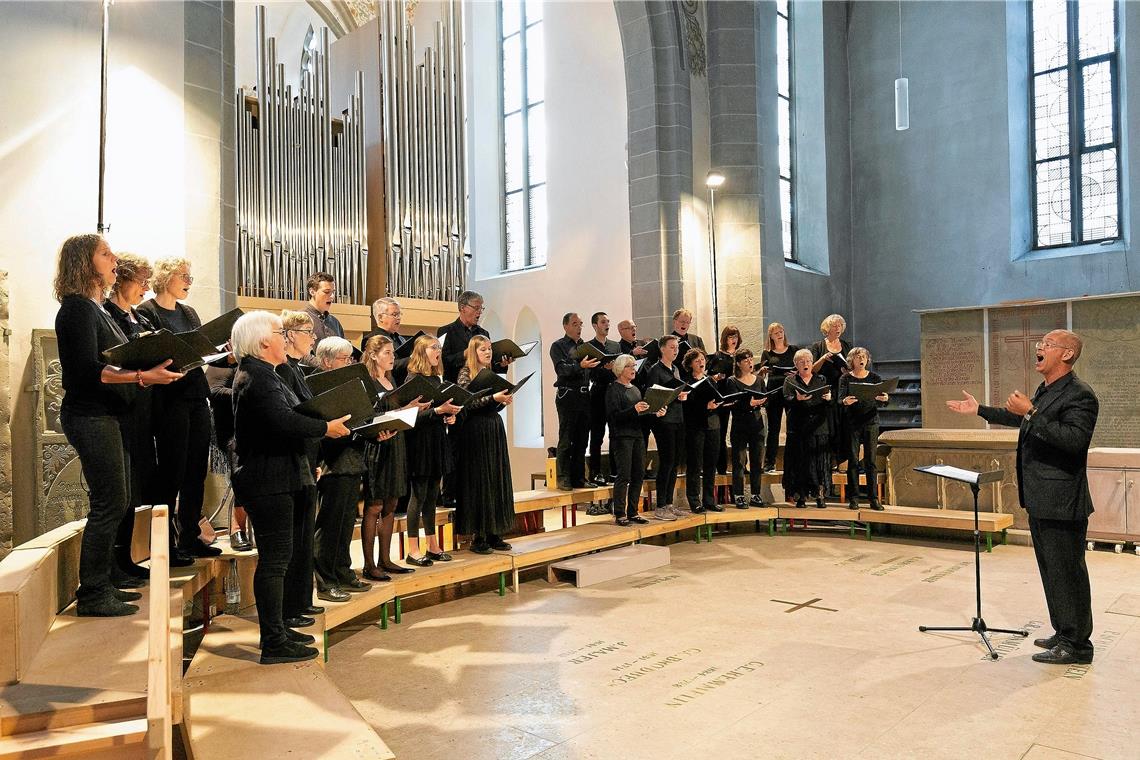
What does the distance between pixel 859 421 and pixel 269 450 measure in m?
5.53

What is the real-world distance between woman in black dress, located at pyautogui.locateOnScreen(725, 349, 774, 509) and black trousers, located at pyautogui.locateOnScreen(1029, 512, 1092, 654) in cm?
342

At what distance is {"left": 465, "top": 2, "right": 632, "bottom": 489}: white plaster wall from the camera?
10969 mm

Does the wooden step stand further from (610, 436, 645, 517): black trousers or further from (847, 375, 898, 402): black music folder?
(847, 375, 898, 402): black music folder

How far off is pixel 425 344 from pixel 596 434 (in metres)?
2.85

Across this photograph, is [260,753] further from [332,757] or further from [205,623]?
[205,623]

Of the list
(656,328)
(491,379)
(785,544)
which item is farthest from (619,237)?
(491,379)

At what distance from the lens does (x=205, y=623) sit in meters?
4.48

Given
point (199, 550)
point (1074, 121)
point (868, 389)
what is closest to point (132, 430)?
point (199, 550)

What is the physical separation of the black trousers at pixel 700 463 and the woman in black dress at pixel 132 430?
4.54 meters

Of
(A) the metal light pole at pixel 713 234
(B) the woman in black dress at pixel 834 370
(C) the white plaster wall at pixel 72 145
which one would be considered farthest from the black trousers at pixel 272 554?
(A) the metal light pole at pixel 713 234

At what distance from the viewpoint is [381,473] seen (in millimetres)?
4793

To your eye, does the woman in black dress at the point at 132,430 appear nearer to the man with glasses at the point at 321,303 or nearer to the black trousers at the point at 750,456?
the man with glasses at the point at 321,303

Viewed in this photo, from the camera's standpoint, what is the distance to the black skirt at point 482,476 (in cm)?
550

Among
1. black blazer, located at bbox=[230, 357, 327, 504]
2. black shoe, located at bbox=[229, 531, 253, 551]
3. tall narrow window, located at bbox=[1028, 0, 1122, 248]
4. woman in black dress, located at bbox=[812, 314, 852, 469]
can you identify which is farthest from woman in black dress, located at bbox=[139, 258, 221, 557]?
tall narrow window, located at bbox=[1028, 0, 1122, 248]
